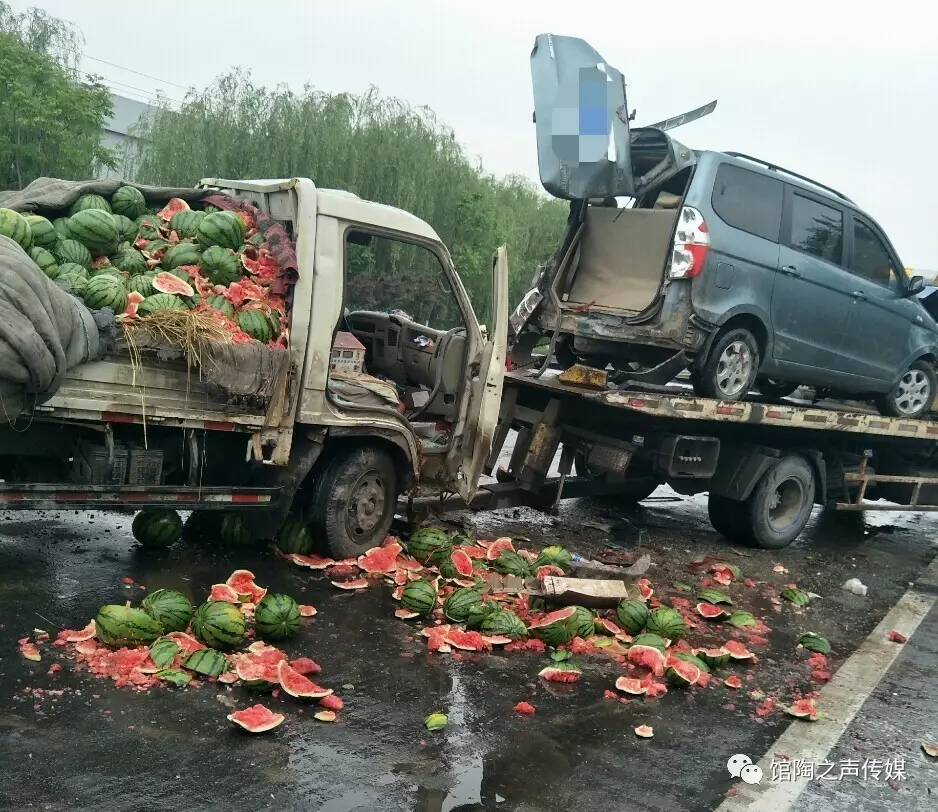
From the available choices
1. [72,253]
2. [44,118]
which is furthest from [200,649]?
[44,118]

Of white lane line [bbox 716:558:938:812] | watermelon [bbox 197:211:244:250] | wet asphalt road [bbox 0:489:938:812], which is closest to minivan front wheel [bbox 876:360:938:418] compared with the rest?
white lane line [bbox 716:558:938:812]

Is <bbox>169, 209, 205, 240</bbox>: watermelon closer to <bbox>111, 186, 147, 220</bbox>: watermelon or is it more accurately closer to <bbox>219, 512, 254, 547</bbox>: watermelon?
<bbox>111, 186, 147, 220</bbox>: watermelon

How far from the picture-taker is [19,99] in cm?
2059

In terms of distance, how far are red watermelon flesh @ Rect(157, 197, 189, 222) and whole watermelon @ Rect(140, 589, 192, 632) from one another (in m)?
2.73

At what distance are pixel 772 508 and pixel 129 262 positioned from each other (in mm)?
6898

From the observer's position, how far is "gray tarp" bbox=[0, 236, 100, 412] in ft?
14.9

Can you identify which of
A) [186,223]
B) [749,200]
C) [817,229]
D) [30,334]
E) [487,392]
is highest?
[749,200]

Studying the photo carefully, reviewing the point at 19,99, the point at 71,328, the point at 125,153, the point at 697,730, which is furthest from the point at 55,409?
the point at 125,153

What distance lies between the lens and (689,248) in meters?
7.98

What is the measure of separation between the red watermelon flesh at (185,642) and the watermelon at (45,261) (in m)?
2.28

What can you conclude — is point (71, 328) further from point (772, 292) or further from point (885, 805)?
point (772, 292)

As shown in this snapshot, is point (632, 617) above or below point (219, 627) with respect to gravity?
below

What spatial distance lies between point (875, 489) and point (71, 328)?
31.4 ft

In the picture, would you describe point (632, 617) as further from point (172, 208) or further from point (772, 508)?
point (172, 208)
